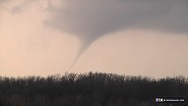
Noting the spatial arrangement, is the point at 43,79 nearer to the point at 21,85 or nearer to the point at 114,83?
the point at 21,85

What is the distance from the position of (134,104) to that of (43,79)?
1987 inches

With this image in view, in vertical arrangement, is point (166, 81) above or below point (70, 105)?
above

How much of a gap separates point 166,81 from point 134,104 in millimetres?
30723

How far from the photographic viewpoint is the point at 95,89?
117 metres

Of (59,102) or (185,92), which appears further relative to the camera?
(185,92)

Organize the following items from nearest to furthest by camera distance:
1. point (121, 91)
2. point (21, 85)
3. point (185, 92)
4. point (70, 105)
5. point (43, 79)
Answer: point (70, 105)
point (185, 92)
point (121, 91)
point (21, 85)
point (43, 79)

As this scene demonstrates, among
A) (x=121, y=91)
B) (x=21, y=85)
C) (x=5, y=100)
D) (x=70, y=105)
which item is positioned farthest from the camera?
(x=21, y=85)

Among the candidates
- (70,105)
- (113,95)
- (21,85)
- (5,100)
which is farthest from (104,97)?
(5,100)

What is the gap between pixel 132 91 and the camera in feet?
367

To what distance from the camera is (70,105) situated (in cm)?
8988

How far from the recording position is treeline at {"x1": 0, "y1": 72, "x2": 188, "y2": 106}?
325 ft

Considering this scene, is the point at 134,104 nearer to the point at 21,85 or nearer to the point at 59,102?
the point at 59,102

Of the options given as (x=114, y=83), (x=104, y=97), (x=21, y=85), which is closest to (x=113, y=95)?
(x=104, y=97)

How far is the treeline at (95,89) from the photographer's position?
325ft
